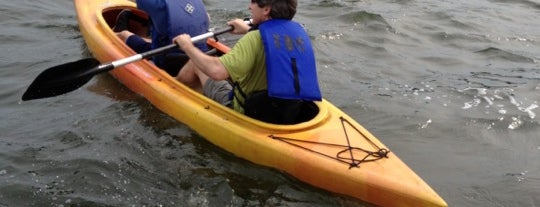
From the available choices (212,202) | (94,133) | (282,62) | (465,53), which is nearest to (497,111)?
(465,53)

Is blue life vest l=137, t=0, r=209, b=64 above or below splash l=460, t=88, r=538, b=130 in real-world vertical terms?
above

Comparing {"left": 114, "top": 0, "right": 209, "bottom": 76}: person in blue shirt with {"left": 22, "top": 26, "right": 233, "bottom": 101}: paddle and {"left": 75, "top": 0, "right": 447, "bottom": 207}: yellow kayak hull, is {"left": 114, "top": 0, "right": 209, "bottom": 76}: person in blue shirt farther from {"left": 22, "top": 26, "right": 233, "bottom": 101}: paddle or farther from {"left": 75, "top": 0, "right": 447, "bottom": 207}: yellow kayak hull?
{"left": 22, "top": 26, "right": 233, "bottom": 101}: paddle

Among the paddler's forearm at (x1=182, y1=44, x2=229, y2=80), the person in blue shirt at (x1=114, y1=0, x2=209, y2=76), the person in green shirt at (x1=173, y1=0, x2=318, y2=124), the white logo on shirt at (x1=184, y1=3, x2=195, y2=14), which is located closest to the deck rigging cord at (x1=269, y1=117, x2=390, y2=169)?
the person in green shirt at (x1=173, y1=0, x2=318, y2=124)

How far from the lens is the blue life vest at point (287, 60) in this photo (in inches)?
157

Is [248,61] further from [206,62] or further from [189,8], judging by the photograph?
[189,8]

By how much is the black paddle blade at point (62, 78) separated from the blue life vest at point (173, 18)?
80cm

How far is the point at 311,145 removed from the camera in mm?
4176

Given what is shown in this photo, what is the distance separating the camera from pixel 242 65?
4.00 metres

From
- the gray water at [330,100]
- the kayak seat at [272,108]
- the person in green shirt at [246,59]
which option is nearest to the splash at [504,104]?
the gray water at [330,100]

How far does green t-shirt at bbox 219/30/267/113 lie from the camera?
3980mm

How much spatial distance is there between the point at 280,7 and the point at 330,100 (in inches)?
86.8

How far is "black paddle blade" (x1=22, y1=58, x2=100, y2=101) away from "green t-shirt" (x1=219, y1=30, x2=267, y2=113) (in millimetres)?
1324

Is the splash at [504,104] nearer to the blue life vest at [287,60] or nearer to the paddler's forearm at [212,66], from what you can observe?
the blue life vest at [287,60]

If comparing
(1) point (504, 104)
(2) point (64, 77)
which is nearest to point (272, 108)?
(2) point (64, 77)
